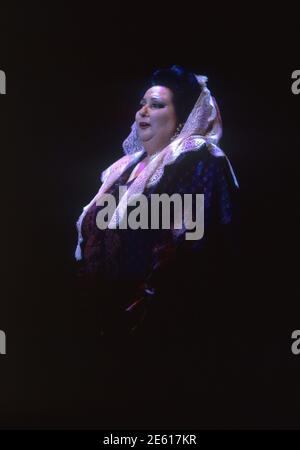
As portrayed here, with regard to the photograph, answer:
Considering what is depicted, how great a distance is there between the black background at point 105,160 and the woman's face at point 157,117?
0.25 feet

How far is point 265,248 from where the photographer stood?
9.10ft

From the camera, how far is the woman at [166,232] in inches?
108

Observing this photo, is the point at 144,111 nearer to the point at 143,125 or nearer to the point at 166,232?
the point at 143,125

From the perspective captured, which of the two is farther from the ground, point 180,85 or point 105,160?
point 180,85

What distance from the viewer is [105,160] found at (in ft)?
9.59

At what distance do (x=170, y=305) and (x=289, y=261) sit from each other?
0.52 m

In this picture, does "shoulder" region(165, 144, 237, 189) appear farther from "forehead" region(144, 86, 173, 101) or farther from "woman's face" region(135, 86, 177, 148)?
"forehead" region(144, 86, 173, 101)

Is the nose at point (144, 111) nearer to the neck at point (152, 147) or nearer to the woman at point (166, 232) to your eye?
the woman at point (166, 232)

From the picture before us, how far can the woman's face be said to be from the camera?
281 centimetres

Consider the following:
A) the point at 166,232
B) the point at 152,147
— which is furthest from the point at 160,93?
the point at 166,232

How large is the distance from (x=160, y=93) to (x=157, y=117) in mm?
103

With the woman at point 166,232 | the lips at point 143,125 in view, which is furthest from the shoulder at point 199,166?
the lips at point 143,125

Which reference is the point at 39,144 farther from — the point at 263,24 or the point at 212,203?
the point at 263,24

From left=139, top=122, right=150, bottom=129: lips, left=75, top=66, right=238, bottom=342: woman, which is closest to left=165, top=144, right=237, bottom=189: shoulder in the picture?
left=75, top=66, right=238, bottom=342: woman
